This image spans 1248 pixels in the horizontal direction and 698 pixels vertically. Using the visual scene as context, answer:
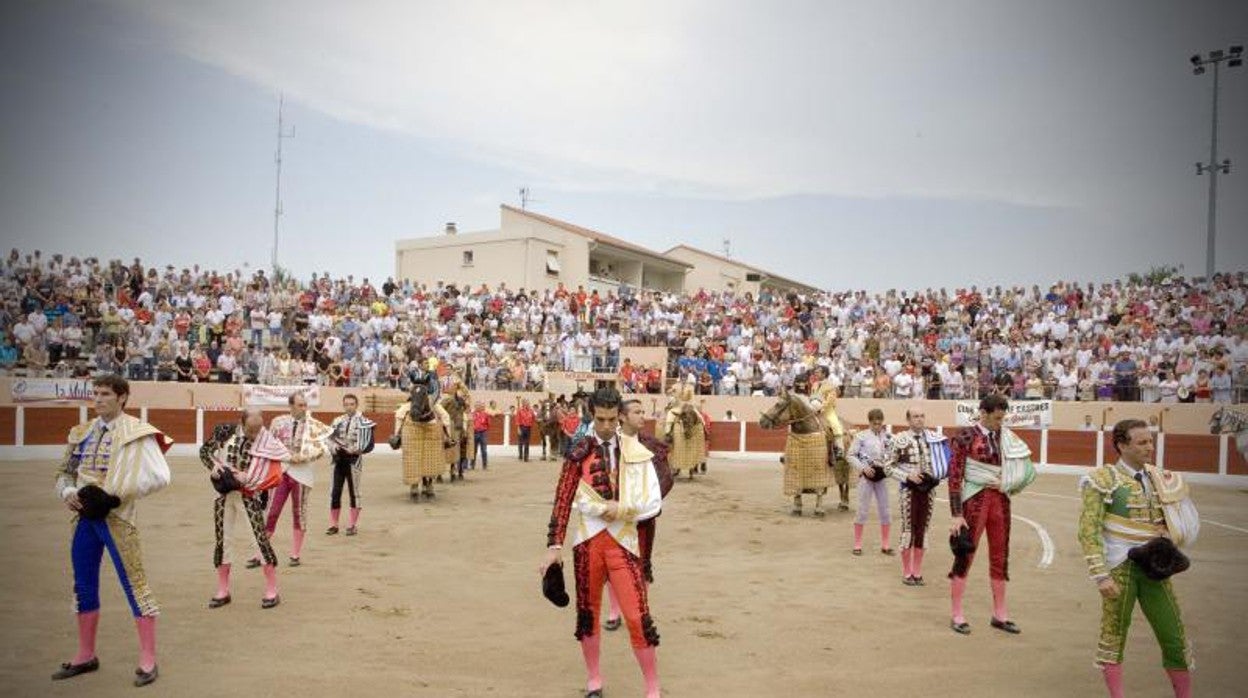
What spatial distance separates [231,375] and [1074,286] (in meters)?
21.1

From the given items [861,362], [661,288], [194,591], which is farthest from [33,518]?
[661,288]

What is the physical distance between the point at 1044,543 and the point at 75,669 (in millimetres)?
9102

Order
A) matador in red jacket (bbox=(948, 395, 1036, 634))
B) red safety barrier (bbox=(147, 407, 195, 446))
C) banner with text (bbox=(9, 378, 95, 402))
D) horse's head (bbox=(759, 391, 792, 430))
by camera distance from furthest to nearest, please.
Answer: red safety barrier (bbox=(147, 407, 195, 446))
banner with text (bbox=(9, 378, 95, 402))
horse's head (bbox=(759, 391, 792, 430))
matador in red jacket (bbox=(948, 395, 1036, 634))

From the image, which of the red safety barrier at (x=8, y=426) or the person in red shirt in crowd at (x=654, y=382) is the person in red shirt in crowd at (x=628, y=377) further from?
the red safety barrier at (x=8, y=426)

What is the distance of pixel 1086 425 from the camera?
19.1 m

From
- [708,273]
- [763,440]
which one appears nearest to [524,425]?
[763,440]

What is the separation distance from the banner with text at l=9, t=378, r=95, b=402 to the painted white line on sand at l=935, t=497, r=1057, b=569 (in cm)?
1659

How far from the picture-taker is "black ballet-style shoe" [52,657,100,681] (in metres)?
4.79

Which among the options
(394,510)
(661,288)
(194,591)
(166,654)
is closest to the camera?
(166,654)

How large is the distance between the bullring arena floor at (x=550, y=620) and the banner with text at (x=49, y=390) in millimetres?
7813

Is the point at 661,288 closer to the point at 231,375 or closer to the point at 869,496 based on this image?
the point at 231,375

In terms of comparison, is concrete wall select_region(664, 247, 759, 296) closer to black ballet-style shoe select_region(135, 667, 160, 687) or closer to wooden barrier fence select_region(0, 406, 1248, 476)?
wooden barrier fence select_region(0, 406, 1248, 476)

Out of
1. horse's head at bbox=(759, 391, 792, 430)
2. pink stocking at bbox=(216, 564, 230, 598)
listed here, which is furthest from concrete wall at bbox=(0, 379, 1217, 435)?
pink stocking at bbox=(216, 564, 230, 598)

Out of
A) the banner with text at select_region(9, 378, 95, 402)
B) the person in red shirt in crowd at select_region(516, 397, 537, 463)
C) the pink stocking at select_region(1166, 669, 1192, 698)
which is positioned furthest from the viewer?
the person in red shirt in crowd at select_region(516, 397, 537, 463)
